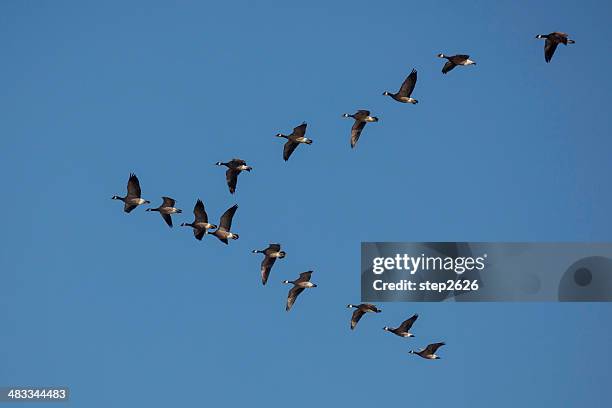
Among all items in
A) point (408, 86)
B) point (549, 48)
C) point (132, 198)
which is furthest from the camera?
point (132, 198)

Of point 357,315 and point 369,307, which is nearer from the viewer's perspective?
point 369,307

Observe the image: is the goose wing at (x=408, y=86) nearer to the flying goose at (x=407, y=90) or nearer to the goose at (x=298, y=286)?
the flying goose at (x=407, y=90)

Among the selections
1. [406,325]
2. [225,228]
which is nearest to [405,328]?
[406,325]

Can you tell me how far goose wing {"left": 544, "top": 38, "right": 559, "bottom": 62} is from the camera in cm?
5553

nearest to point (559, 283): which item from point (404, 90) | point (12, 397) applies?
point (404, 90)

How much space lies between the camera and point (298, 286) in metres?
60.7

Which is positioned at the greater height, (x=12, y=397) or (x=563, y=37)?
(x=563, y=37)

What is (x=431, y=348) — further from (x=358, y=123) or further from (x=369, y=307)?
(x=358, y=123)

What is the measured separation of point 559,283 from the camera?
68625 mm

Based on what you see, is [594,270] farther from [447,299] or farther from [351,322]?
[351,322]

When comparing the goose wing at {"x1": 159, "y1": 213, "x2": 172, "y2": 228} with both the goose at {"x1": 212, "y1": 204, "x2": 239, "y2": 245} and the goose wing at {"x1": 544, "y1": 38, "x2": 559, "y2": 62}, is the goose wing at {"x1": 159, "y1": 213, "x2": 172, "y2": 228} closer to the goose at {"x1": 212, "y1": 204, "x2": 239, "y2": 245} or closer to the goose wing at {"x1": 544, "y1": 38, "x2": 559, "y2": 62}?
A: the goose at {"x1": 212, "y1": 204, "x2": 239, "y2": 245}

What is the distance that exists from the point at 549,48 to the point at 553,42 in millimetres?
243

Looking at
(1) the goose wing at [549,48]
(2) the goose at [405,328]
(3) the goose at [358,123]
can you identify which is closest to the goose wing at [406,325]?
(2) the goose at [405,328]

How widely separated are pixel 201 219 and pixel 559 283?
1420 cm
